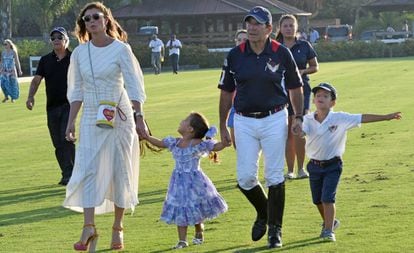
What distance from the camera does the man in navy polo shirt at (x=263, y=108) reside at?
963 centimetres

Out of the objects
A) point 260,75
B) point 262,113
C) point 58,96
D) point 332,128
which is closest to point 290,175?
point 58,96

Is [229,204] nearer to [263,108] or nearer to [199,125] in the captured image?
[199,125]

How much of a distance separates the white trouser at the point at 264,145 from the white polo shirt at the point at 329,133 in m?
0.32

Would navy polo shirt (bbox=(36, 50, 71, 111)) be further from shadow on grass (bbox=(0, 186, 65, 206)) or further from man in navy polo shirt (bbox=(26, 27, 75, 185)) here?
shadow on grass (bbox=(0, 186, 65, 206))

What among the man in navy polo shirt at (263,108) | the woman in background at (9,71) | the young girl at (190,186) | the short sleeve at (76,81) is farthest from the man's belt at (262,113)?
the woman in background at (9,71)

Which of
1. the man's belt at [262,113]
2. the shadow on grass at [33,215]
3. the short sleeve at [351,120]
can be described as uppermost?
the man's belt at [262,113]

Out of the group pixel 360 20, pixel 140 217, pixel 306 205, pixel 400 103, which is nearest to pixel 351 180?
pixel 306 205

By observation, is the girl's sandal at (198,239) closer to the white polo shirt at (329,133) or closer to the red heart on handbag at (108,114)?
the white polo shirt at (329,133)

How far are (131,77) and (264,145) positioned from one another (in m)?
1.27

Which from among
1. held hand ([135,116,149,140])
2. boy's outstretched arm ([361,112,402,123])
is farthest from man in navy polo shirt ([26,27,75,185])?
boy's outstretched arm ([361,112,402,123])

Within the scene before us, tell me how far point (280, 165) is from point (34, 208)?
402 cm

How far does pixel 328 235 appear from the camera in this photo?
9852 millimetres

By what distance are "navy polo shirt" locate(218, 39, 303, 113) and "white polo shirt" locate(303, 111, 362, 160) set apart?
380 millimetres

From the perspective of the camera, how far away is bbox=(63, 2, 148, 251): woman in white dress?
9.59 m
